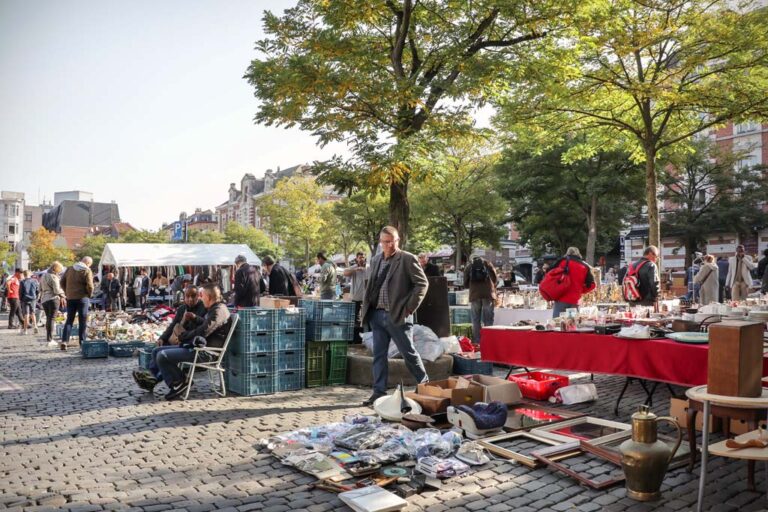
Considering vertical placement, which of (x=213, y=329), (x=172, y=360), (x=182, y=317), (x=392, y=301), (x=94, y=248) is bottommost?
(x=172, y=360)

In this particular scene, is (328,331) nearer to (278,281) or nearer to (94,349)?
(278,281)

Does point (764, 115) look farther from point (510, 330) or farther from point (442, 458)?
point (442, 458)

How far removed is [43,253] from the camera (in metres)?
75.9

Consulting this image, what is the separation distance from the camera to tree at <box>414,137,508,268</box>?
→ 33.7 meters

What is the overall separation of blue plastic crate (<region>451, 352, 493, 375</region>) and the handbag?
5.98 feet

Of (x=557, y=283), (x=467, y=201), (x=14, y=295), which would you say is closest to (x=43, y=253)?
(x=467, y=201)

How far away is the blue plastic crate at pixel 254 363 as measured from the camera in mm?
7887

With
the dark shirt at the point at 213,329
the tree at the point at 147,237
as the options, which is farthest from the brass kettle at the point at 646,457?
the tree at the point at 147,237

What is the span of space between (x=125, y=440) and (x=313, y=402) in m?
2.37

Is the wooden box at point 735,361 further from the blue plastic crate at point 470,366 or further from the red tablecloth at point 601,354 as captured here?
the blue plastic crate at point 470,366

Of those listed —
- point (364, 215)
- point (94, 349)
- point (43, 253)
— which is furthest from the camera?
point (43, 253)

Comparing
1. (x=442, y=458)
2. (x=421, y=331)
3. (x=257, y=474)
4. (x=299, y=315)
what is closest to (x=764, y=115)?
(x=421, y=331)

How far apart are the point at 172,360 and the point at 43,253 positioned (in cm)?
7985

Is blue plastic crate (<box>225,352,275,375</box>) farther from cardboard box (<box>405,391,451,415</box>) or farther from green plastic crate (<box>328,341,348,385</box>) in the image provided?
cardboard box (<box>405,391,451,415</box>)
